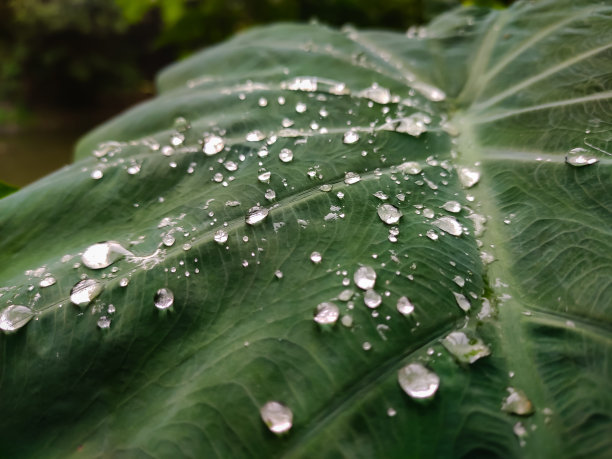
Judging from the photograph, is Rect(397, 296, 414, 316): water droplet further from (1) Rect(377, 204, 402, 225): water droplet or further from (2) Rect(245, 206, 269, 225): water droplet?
(2) Rect(245, 206, 269, 225): water droplet

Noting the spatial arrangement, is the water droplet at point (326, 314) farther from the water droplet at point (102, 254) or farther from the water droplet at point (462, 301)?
the water droplet at point (102, 254)

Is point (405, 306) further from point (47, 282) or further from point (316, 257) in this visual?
point (47, 282)

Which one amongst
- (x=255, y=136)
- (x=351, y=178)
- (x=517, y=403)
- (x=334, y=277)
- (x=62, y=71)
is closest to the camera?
(x=517, y=403)

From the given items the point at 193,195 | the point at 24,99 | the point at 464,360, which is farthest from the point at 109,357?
the point at 24,99

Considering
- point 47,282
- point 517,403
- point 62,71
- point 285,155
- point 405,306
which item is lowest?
point 517,403

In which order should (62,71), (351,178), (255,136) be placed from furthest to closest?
1. (62,71)
2. (255,136)
3. (351,178)

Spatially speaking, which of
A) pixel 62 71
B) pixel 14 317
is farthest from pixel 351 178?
pixel 62 71
